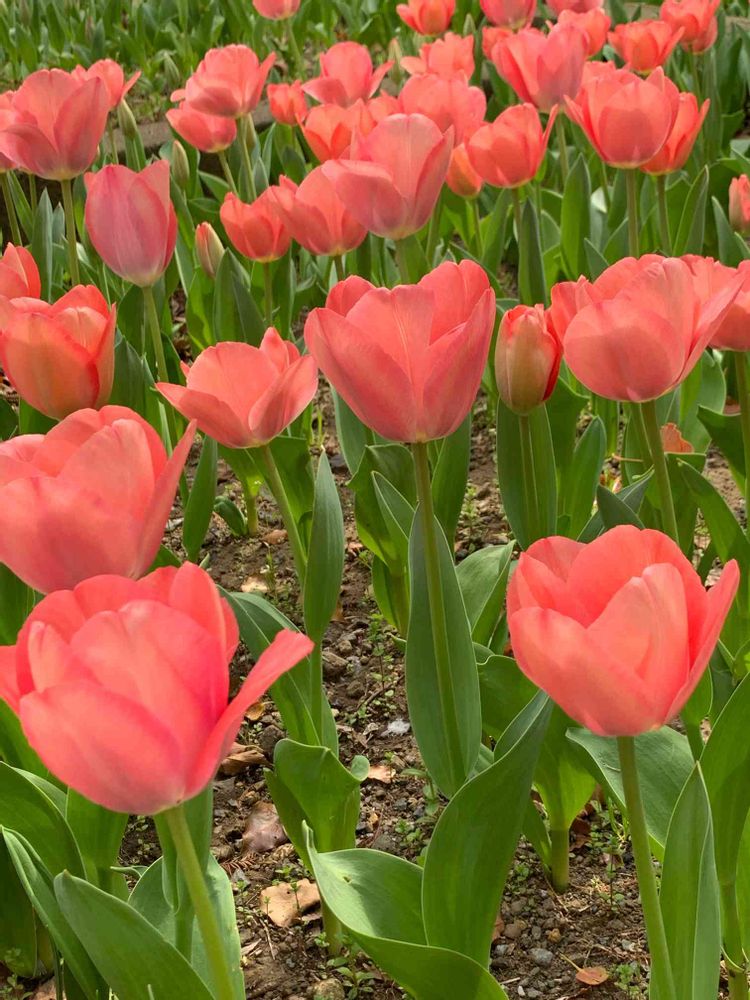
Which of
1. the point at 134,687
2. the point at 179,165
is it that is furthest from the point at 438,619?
the point at 179,165

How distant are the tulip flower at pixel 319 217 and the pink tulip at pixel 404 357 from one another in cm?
84

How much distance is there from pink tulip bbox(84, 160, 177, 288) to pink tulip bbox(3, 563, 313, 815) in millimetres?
1193

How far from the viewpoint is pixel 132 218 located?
1.85 meters

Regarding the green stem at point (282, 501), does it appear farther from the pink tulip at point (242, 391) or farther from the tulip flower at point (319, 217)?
the tulip flower at point (319, 217)

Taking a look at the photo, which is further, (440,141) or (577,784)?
(440,141)

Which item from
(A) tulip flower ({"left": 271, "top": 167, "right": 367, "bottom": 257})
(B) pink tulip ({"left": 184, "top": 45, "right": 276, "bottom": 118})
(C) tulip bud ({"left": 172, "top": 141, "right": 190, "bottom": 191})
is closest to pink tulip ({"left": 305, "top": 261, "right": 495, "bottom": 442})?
(A) tulip flower ({"left": 271, "top": 167, "right": 367, "bottom": 257})

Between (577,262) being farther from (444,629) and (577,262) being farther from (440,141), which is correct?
(444,629)

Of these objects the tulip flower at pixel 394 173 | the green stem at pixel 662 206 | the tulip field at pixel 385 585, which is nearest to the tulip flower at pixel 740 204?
the tulip field at pixel 385 585

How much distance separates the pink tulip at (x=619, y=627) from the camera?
76 cm

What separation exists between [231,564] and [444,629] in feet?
4.09

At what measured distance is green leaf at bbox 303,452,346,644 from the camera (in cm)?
142

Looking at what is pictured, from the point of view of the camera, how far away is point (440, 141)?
1686 millimetres

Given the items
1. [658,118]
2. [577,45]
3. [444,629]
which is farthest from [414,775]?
[577,45]

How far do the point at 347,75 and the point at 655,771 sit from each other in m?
1.85
